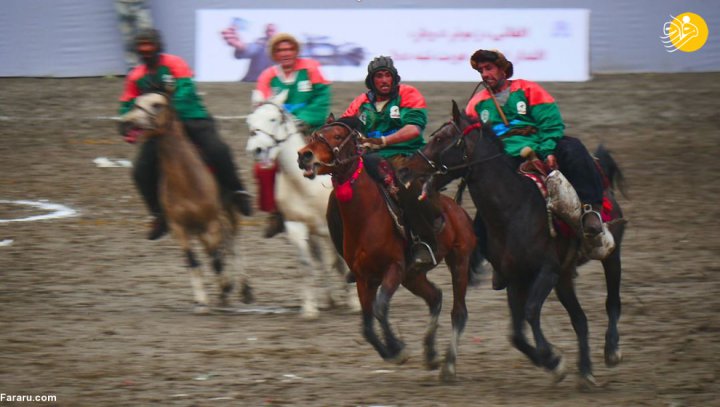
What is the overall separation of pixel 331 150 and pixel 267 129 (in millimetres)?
2367

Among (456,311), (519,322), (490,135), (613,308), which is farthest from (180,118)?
(613,308)

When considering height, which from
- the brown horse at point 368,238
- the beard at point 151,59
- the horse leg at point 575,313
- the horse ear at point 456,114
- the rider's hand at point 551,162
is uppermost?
the horse ear at point 456,114

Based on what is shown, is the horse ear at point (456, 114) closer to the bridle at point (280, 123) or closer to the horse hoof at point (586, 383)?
the horse hoof at point (586, 383)

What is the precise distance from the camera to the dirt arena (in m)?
8.38

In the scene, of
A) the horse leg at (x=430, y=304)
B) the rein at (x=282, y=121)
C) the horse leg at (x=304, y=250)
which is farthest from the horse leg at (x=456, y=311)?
the rein at (x=282, y=121)

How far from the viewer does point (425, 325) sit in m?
10.5

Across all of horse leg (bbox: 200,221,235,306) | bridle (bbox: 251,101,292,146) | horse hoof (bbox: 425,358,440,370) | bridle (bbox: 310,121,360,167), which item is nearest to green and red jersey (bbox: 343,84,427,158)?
bridle (bbox: 310,121,360,167)

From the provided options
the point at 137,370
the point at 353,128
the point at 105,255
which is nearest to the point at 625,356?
the point at 353,128

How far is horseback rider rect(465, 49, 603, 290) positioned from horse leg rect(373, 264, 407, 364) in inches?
33.6

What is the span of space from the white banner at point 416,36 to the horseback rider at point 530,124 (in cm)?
1213

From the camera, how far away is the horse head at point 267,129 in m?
10.7

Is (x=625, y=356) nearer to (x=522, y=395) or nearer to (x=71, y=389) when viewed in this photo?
(x=522, y=395)

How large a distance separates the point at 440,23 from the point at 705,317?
37.0 ft

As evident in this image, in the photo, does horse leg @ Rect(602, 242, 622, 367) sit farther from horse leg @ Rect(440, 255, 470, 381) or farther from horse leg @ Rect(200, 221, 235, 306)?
horse leg @ Rect(200, 221, 235, 306)
